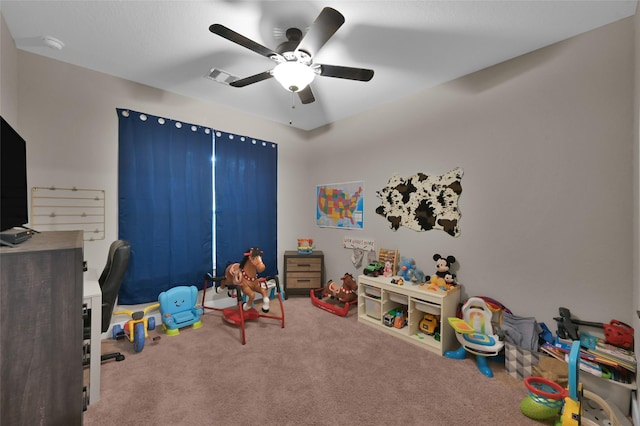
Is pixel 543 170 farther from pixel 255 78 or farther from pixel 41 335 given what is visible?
pixel 41 335

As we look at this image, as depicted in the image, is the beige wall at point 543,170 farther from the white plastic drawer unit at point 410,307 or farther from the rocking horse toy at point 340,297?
the rocking horse toy at point 340,297

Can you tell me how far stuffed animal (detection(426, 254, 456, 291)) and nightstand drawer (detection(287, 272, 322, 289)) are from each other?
1592mm

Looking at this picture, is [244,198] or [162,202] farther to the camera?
[244,198]

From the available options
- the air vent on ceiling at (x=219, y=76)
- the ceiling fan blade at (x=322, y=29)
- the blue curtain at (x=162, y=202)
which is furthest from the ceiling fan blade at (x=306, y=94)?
the blue curtain at (x=162, y=202)

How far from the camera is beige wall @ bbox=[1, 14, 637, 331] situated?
1.72 metres

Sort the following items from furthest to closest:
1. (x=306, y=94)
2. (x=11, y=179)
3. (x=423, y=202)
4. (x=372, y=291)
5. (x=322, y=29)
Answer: (x=372, y=291), (x=423, y=202), (x=306, y=94), (x=322, y=29), (x=11, y=179)

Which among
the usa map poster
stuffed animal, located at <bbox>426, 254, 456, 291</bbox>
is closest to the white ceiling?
the usa map poster

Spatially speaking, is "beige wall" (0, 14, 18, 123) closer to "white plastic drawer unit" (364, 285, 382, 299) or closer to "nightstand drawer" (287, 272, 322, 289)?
"nightstand drawer" (287, 272, 322, 289)

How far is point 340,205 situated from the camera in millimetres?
3555

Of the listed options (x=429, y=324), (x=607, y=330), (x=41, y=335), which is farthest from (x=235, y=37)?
(x=607, y=330)

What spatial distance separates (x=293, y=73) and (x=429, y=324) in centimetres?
240

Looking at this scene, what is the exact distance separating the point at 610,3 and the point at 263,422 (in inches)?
127

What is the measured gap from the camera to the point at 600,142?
1.75 m

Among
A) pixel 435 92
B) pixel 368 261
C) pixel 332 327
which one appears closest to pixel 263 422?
pixel 332 327
